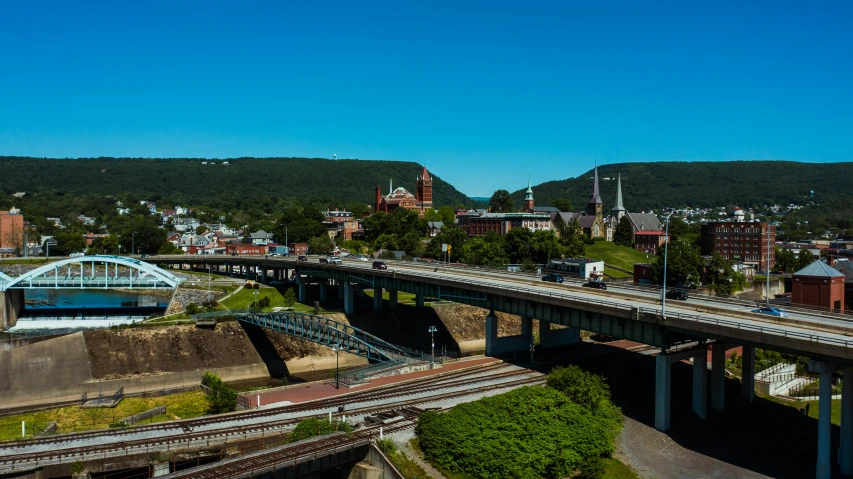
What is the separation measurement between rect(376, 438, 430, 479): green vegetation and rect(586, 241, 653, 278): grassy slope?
8741 cm

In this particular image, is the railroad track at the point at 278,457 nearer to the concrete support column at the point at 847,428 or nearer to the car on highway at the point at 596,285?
the concrete support column at the point at 847,428

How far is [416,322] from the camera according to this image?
78.9 m

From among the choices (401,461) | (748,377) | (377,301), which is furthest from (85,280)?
(748,377)

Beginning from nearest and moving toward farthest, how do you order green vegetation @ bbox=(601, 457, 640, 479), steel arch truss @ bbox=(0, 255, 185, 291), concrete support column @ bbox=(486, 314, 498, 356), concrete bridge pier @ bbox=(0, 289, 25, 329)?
1. green vegetation @ bbox=(601, 457, 640, 479)
2. concrete support column @ bbox=(486, 314, 498, 356)
3. concrete bridge pier @ bbox=(0, 289, 25, 329)
4. steel arch truss @ bbox=(0, 255, 185, 291)

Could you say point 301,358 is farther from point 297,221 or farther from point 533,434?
point 297,221

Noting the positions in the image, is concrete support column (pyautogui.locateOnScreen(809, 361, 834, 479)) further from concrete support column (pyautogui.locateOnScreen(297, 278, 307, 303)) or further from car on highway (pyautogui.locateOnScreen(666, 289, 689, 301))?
concrete support column (pyautogui.locateOnScreen(297, 278, 307, 303))

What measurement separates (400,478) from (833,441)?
25.0 m

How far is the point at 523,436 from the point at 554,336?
30659 millimetres

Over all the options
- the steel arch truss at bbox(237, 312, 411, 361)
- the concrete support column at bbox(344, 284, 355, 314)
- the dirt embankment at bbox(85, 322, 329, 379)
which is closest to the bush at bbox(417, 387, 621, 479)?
the steel arch truss at bbox(237, 312, 411, 361)

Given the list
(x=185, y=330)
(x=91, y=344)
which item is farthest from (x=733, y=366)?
(x=91, y=344)

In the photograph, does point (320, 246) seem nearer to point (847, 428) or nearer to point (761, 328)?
point (761, 328)

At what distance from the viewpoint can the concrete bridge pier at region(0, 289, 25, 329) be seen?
257 feet

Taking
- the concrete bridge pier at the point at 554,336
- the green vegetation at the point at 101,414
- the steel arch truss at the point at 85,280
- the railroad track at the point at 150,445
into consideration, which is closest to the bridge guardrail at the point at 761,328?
the railroad track at the point at 150,445

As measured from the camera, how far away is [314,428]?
35.8 meters
